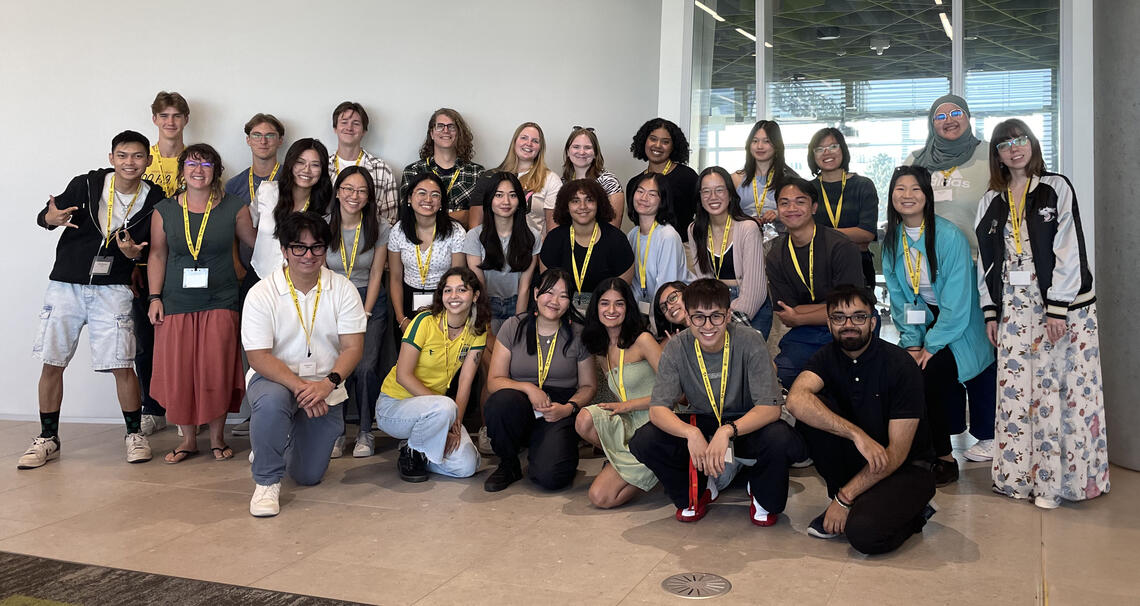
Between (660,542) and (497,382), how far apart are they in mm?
1298

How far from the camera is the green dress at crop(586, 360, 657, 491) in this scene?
391cm

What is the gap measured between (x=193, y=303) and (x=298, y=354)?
1021 mm

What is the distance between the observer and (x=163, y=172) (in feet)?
18.7

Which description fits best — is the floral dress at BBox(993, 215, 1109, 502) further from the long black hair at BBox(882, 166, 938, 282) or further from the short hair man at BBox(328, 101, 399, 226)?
the short hair man at BBox(328, 101, 399, 226)

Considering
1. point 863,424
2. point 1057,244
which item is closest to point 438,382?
point 863,424

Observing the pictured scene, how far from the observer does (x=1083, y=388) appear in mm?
3855

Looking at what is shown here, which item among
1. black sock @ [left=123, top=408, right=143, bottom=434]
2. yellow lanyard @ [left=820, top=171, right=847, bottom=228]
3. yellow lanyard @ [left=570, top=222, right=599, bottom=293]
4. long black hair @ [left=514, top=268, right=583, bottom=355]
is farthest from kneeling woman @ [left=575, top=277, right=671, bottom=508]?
black sock @ [left=123, top=408, right=143, bottom=434]

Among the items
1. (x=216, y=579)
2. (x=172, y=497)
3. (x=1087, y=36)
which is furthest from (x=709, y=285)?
(x=1087, y=36)

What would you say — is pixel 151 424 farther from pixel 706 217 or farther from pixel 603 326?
pixel 706 217

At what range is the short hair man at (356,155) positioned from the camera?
5.74 metres

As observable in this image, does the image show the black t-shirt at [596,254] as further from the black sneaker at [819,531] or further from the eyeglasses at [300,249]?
the black sneaker at [819,531]

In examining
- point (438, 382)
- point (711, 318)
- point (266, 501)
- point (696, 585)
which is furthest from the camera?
point (438, 382)

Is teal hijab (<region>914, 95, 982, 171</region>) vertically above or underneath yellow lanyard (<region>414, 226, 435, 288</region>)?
above

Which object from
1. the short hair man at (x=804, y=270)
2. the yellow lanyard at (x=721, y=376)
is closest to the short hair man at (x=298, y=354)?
the yellow lanyard at (x=721, y=376)
